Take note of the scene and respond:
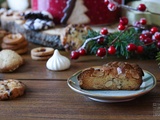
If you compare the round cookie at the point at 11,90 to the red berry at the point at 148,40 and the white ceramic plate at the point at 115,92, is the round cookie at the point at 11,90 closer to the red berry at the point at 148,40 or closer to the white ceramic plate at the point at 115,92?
the white ceramic plate at the point at 115,92

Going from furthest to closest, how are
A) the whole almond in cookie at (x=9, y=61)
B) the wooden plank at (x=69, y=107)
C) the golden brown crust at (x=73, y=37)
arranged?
the golden brown crust at (x=73, y=37)
the whole almond in cookie at (x=9, y=61)
the wooden plank at (x=69, y=107)

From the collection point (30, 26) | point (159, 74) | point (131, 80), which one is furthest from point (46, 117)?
point (30, 26)

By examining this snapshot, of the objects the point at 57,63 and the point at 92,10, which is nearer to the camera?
the point at 57,63

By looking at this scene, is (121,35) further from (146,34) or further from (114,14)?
(114,14)

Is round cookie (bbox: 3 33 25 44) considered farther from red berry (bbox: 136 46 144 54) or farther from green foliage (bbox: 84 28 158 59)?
red berry (bbox: 136 46 144 54)

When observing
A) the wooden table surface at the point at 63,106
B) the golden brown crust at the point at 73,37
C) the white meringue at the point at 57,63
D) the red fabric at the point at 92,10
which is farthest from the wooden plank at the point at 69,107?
the red fabric at the point at 92,10

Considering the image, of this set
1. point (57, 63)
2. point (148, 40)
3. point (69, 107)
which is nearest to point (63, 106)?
point (69, 107)

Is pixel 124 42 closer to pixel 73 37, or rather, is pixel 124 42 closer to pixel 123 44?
pixel 123 44
